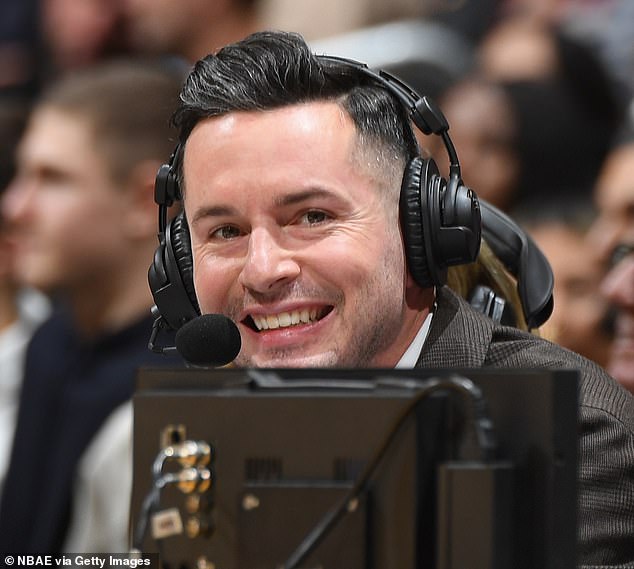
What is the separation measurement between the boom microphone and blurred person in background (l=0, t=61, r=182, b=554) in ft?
4.55

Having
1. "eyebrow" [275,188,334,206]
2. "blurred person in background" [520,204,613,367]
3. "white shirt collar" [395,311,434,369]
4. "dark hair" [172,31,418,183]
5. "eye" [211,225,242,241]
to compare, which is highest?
"blurred person in background" [520,204,613,367]

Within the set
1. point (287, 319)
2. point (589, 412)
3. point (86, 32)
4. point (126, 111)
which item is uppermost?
point (86, 32)

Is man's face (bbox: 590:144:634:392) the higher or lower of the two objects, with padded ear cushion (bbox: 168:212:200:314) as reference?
higher

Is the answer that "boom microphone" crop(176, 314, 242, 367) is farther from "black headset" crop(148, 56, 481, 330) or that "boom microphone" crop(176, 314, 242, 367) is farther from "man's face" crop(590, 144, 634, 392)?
"man's face" crop(590, 144, 634, 392)

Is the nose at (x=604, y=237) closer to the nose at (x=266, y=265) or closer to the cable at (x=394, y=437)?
the nose at (x=266, y=265)

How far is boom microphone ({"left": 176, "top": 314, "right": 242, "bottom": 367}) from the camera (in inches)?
62.4

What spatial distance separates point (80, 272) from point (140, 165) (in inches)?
11.8

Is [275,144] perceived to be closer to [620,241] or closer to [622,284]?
[622,284]

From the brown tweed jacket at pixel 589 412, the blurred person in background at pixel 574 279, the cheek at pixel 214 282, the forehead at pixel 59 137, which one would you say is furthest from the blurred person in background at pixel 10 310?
the brown tweed jacket at pixel 589 412

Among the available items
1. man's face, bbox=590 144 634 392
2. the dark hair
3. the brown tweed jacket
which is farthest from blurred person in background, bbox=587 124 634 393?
the dark hair

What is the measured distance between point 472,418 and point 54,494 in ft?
6.32

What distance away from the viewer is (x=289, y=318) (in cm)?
179

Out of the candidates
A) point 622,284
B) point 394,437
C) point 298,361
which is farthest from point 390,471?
point 622,284

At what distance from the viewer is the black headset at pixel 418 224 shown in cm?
183
